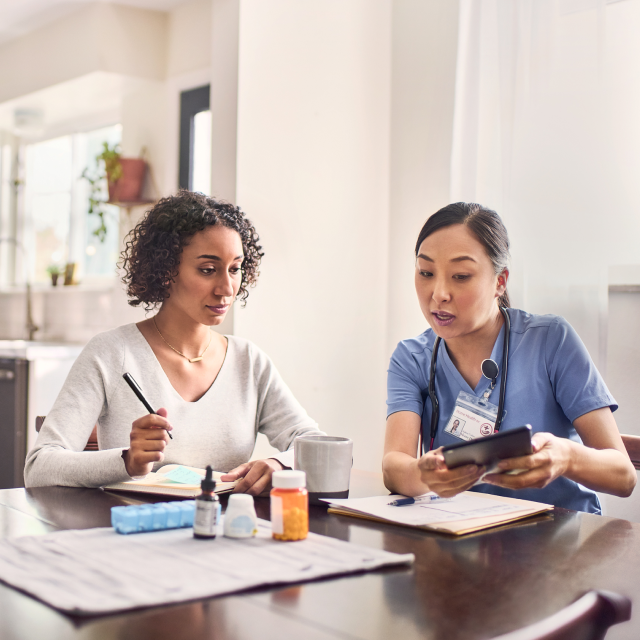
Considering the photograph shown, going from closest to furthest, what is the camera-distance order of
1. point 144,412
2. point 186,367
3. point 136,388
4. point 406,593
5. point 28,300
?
point 406,593, point 136,388, point 144,412, point 186,367, point 28,300

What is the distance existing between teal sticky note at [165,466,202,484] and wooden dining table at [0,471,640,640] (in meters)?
0.21

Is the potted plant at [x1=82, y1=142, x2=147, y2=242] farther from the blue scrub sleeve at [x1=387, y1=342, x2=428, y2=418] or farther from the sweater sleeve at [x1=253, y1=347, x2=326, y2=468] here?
the blue scrub sleeve at [x1=387, y1=342, x2=428, y2=418]

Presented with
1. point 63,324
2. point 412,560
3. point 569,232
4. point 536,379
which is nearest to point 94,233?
point 63,324

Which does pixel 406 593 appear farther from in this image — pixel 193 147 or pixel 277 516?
pixel 193 147

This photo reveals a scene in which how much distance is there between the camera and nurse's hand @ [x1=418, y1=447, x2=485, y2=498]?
3.51ft

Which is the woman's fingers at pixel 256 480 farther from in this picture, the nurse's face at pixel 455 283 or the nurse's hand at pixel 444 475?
the nurse's face at pixel 455 283

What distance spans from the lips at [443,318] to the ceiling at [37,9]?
288 cm

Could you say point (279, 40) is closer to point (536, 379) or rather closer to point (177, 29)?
point (177, 29)

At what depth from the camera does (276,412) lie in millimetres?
1777

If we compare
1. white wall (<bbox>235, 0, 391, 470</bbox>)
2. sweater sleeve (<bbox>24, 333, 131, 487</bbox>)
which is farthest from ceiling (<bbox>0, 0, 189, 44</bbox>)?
sweater sleeve (<bbox>24, 333, 131, 487</bbox>)

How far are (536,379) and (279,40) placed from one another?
192 cm

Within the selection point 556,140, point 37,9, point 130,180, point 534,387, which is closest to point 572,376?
point 534,387

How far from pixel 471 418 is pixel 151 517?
2.54ft

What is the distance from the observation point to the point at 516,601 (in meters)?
0.73
